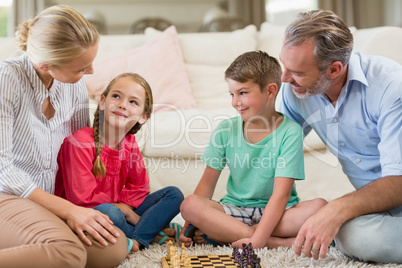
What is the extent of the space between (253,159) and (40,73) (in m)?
0.83

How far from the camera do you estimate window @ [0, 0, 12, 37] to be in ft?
14.4

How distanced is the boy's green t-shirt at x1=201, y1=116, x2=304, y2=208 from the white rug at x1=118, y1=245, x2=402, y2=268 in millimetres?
246

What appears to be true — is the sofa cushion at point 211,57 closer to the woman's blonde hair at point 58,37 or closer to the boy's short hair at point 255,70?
the boy's short hair at point 255,70

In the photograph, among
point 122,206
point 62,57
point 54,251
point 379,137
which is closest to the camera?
point 54,251

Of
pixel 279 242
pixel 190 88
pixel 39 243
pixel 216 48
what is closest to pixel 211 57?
pixel 216 48

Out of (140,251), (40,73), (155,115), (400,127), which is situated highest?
(40,73)

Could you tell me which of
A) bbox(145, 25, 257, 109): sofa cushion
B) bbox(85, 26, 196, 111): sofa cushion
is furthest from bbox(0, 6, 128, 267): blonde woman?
bbox(145, 25, 257, 109): sofa cushion

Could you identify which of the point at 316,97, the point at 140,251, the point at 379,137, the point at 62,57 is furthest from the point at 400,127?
the point at 62,57

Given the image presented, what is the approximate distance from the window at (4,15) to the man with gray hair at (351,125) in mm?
3314

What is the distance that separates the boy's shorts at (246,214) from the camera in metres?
1.87

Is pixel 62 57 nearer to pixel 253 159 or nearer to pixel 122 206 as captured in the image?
pixel 122 206

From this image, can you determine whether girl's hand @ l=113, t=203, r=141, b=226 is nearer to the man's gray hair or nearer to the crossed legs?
the crossed legs

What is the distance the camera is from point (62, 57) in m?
1.52

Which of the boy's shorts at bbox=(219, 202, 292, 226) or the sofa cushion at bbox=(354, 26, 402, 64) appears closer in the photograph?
the boy's shorts at bbox=(219, 202, 292, 226)
